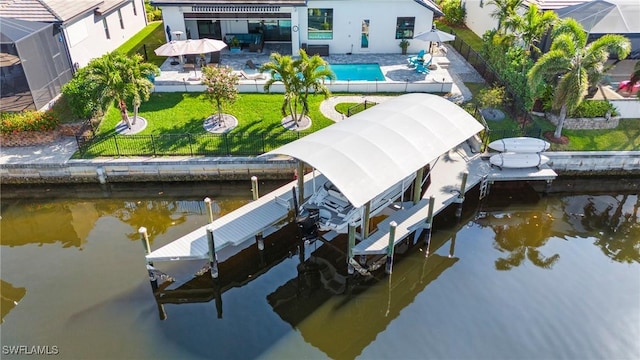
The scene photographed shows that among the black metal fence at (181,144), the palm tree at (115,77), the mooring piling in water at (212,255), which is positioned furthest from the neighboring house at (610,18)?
the palm tree at (115,77)

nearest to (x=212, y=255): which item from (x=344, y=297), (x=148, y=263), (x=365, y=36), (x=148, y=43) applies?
(x=148, y=263)

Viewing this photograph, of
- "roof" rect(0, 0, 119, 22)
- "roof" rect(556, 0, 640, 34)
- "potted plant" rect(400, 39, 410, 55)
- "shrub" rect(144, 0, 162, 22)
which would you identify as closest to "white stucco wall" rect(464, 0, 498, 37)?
"potted plant" rect(400, 39, 410, 55)

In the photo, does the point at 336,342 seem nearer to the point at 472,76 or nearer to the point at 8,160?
the point at 8,160

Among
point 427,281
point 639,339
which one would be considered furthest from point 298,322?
point 639,339

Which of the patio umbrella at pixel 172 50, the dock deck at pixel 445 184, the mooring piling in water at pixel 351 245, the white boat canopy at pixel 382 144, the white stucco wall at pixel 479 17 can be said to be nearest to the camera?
the white boat canopy at pixel 382 144

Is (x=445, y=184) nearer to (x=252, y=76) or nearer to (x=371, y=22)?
(x=252, y=76)

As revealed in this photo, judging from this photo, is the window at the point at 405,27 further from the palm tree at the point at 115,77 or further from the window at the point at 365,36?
the palm tree at the point at 115,77
